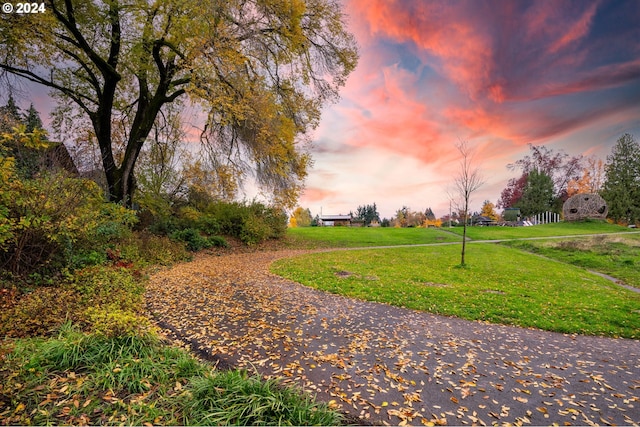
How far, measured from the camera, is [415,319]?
6203 millimetres

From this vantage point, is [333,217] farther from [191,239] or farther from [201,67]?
[201,67]

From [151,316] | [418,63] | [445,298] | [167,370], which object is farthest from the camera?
[418,63]

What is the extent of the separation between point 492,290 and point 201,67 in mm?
13227

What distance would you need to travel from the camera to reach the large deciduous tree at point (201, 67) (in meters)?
11.3

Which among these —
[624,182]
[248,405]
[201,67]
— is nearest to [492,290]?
[248,405]

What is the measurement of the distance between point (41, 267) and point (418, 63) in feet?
51.4

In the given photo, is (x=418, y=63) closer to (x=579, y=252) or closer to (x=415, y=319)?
(x=415, y=319)

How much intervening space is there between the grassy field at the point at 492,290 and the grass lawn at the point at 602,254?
0.47 meters

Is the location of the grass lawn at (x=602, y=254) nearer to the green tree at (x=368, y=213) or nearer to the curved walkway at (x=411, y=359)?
the curved walkway at (x=411, y=359)

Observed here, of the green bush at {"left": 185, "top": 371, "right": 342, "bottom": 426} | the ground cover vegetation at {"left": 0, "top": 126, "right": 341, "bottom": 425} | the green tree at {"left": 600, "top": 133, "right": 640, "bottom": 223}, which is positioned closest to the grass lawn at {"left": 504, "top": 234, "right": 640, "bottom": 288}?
the green bush at {"left": 185, "top": 371, "right": 342, "bottom": 426}

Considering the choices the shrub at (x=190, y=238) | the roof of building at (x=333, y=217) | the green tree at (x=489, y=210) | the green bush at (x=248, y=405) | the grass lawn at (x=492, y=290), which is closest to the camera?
the green bush at (x=248, y=405)

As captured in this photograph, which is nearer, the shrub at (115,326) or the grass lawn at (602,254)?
the shrub at (115,326)

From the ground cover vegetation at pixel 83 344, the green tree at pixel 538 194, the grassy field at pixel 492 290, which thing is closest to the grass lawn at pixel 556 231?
the green tree at pixel 538 194

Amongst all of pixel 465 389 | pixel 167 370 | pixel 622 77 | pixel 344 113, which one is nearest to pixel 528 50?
pixel 622 77
